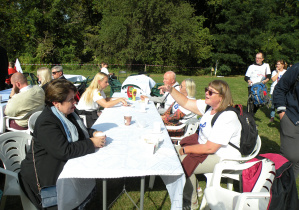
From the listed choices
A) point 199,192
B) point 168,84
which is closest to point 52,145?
point 199,192

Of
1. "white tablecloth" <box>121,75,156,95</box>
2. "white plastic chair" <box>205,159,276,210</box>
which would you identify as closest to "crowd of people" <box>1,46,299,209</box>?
"white plastic chair" <box>205,159,276,210</box>

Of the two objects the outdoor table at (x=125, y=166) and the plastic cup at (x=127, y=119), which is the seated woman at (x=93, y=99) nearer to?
the plastic cup at (x=127, y=119)

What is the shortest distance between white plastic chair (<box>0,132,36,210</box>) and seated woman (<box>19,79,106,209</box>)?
164 millimetres

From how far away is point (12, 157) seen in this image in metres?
2.39

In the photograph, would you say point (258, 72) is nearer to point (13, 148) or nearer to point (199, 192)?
point (199, 192)

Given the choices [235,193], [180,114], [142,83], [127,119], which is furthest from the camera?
[142,83]

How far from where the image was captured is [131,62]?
23484mm

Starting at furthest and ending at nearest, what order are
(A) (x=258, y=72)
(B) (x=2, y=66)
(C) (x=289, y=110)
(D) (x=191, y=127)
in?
(A) (x=258, y=72)
(B) (x=2, y=66)
(D) (x=191, y=127)
(C) (x=289, y=110)

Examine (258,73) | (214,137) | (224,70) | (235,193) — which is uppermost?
(258,73)

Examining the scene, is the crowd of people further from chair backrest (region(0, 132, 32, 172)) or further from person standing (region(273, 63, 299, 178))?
chair backrest (region(0, 132, 32, 172))

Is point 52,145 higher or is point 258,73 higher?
point 258,73

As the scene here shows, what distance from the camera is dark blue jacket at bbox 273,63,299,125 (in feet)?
7.99

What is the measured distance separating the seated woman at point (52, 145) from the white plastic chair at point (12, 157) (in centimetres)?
16

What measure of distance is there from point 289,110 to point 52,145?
8.09 feet
